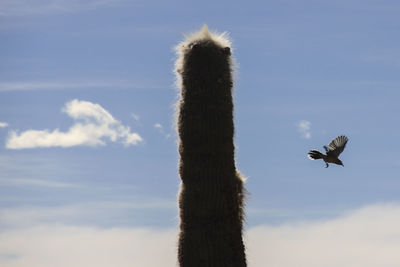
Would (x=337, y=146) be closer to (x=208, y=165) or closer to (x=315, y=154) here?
(x=315, y=154)

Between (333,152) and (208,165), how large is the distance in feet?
9.83

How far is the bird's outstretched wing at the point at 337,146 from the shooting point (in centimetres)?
1572

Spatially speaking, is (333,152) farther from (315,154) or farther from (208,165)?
(208,165)

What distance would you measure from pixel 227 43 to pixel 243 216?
3888mm

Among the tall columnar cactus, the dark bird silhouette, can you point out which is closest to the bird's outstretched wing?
the dark bird silhouette

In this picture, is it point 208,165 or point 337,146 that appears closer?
point 208,165

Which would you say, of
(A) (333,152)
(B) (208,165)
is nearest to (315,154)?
(A) (333,152)

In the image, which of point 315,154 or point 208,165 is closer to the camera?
point 208,165

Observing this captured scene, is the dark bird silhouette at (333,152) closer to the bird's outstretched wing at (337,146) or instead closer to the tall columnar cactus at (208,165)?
the bird's outstretched wing at (337,146)

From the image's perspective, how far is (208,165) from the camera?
584 inches

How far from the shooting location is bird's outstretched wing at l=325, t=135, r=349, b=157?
15719mm

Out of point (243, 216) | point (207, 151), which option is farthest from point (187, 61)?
point (243, 216)

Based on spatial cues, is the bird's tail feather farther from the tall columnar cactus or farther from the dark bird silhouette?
the tall columnar cactus

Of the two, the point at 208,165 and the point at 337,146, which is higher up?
the point at 337,146
